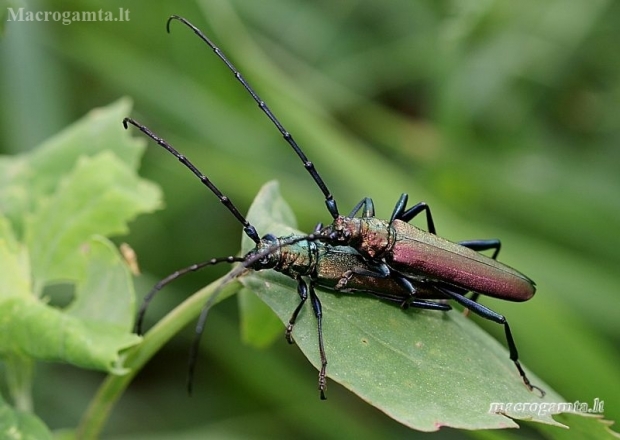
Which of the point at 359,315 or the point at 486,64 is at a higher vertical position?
the point at 486,64

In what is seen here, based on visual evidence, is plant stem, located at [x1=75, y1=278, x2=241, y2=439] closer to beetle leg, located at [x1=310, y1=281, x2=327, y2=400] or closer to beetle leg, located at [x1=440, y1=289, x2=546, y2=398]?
beetle leg, located at [x1=310, y1=281, x2=327, y2=400]

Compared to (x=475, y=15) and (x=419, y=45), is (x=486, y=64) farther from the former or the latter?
(x=475, y=15)

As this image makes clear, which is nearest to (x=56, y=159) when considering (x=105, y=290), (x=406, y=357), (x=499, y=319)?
(x=105, y=290)

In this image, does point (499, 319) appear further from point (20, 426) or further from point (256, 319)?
point (20, 426)

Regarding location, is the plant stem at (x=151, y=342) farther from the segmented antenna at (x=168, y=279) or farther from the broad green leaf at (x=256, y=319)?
the broad green leaf at (x=256, y=319)

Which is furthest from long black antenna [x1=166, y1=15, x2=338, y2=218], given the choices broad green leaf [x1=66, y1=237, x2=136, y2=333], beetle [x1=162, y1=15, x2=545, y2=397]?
broad green leaf [x1=66, y1=237, x2=136, y2=333]

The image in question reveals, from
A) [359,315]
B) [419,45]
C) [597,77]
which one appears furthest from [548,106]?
[359,315]
